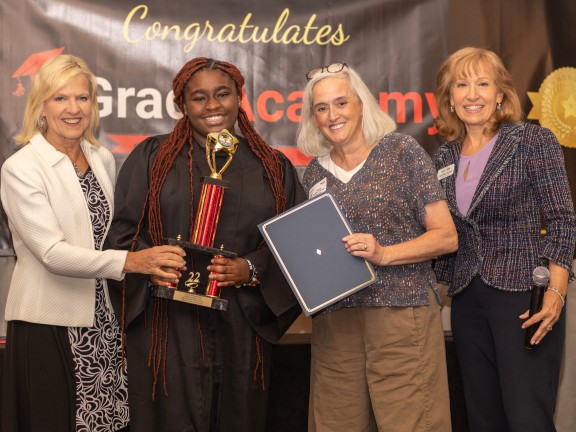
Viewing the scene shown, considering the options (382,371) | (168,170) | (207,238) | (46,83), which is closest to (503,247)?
(382,371)

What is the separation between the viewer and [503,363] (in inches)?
101

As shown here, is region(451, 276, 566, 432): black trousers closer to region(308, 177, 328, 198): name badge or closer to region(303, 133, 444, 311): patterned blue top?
region(303, 133, 444, 311): patterned blue top

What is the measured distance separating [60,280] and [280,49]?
1707mm

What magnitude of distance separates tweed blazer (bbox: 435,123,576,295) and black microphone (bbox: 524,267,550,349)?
0.05m

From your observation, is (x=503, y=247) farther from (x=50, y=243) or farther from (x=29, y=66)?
(x=29, y=66)

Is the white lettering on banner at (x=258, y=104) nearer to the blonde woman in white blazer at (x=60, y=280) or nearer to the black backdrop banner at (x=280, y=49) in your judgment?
the black backdrop banner at (x=280, y=49)

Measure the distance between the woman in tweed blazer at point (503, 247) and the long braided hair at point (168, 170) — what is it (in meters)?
0.70

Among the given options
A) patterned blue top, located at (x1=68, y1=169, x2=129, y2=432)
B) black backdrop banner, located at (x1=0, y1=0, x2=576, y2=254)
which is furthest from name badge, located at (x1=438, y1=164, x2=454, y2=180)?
patterned blue top, located at (x1=68, y1=169, x2=129, y2=432)

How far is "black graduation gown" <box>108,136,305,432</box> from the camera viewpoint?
244 centimetres

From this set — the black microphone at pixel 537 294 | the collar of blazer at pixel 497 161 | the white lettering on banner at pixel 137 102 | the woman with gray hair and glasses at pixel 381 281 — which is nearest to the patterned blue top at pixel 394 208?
the woman with gray hair and glasses at pixel 381 281

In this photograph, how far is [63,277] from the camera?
263 centimetres

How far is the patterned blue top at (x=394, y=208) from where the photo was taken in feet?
8.17

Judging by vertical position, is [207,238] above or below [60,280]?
above

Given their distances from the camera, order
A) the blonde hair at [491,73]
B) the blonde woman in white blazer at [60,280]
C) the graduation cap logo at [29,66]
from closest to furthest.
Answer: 1. the blonde woman in white blazer at [60,280]
2. the blonde hair at [491,73]
3. the graduation cap logo at [29,66]
